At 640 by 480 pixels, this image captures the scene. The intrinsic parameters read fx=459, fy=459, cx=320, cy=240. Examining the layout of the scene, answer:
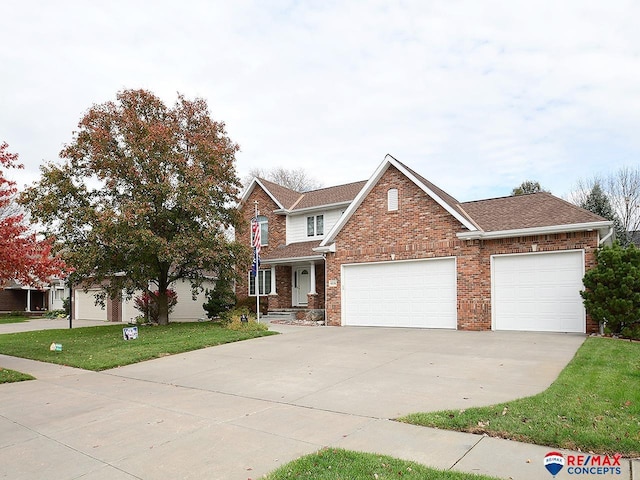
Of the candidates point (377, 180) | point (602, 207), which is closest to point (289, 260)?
point (377, 180)

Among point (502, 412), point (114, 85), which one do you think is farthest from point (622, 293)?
point (114, 85)

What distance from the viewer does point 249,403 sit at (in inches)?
279

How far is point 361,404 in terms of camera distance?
673cm

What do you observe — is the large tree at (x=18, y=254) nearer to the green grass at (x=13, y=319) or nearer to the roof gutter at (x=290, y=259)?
the roof gutter at (x=290, y=259)

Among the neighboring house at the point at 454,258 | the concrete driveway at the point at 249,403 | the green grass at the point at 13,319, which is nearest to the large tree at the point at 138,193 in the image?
the neighboring house at the point at 454,258

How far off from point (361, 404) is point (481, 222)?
11.5m

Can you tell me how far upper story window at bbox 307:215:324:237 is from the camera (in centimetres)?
2478

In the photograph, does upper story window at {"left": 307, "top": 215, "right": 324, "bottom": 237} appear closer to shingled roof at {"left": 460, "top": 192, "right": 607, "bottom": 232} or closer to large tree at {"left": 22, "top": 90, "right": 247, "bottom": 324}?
large tree at {"left": 22, "top": 90, "right": 247, "bottom": 324}

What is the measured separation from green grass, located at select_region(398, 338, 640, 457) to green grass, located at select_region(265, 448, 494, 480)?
1.33 m

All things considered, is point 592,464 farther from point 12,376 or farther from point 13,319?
point 13,319

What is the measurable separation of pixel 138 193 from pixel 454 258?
1259 centimetres

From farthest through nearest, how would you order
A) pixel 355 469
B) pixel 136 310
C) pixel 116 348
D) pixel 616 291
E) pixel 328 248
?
pixel 136 310
pixel 328 248
pixel 116 348
pixel 616 291
pixel 355 469

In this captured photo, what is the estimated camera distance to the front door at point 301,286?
24531mm

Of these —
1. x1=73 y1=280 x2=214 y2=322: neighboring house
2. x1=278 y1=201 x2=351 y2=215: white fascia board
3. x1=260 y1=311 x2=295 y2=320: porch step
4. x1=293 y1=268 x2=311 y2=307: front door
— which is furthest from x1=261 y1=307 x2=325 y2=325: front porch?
x1=73 y1=280 x2=214 y2=322: neighboring house
